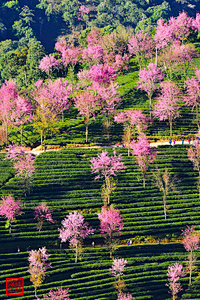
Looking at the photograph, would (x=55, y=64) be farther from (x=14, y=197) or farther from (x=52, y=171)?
(x=14, y=197)

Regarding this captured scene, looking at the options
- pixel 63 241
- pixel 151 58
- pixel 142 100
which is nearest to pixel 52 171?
pixel 63 241

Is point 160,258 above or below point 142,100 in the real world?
below

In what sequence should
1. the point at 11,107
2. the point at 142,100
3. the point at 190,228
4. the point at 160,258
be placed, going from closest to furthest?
the point at 160,258, the point at 190,228, the point at 11,107, the point at 142,100

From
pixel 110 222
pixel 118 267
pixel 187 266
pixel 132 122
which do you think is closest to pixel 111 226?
pixel 110 222

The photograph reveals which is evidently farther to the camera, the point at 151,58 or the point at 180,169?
the point at 151,58

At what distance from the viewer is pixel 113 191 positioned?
2704 inches

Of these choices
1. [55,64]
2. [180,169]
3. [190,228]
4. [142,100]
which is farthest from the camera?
[55,64]

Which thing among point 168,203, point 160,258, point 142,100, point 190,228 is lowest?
point 160,258

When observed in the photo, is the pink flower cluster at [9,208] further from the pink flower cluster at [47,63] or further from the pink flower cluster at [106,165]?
the pink flower cluster at [47,63]

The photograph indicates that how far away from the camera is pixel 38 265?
169ft

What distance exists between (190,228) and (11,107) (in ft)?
164

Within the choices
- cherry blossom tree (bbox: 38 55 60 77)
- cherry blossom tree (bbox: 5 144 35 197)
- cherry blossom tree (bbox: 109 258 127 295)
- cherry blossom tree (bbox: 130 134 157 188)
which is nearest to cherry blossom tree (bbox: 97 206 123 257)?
cherry blossom tree (bbox: 109 258 127 295)

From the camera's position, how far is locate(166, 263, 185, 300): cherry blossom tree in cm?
5116

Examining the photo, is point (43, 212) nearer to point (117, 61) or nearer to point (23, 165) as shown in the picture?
point (23, 165)
